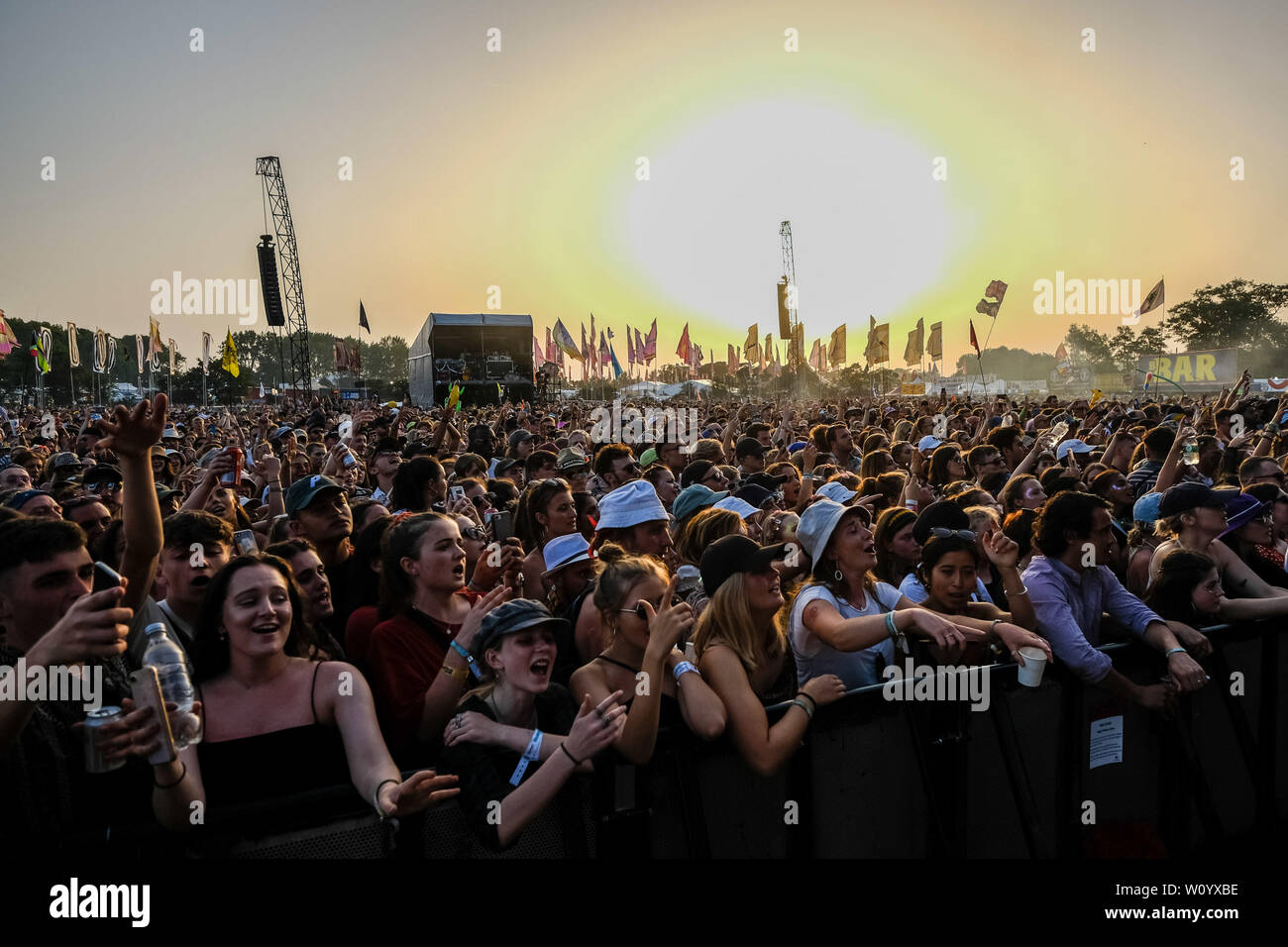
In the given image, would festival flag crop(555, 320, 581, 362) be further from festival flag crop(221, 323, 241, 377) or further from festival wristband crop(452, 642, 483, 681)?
festival wristband crop(452, 642, 483, 681)

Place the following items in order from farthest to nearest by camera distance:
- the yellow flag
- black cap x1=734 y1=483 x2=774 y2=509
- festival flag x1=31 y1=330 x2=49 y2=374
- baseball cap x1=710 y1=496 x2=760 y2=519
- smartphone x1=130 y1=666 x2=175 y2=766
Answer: festival flag x1=31 y1=330 x2=49 y2=374
the yellow flag
black cap x1=734 y1=483 x2=774 y2=509
baseball cap x1=710 y1=496 x2=760 y2=519
smartphone x1=130 y1=666 x2=175 y2=766

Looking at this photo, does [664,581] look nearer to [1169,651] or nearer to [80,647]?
[80,647]

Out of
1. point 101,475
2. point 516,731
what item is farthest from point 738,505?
point 101,475

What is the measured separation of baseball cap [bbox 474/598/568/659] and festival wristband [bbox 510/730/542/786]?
1.19ft

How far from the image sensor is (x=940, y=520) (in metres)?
4.92

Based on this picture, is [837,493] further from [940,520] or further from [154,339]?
[154,339]

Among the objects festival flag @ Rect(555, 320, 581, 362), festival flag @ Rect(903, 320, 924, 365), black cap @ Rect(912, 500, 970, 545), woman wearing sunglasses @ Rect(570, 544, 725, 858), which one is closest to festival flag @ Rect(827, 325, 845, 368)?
festival flag @ Rect(903, 320, 924, 365)

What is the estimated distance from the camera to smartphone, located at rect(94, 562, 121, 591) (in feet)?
8.89

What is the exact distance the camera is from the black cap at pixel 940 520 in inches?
192

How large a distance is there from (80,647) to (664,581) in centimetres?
187

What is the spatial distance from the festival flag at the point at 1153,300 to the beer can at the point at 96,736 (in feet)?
105

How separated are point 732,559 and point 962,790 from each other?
1.37 meters

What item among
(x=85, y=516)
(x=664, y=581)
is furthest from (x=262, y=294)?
(x=664, y=581)

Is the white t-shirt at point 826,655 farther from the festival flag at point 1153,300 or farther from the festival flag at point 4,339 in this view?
the festival flag at point 4,339
